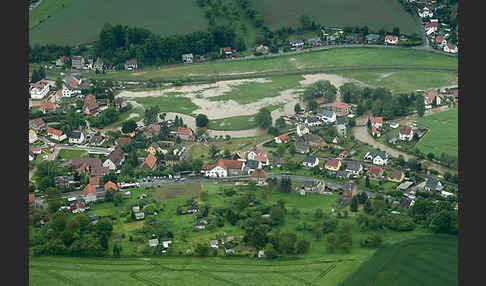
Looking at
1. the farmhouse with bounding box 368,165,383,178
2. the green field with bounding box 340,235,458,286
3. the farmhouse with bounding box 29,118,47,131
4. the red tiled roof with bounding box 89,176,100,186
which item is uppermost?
the farmhouse with bounding box 29,118,47,131

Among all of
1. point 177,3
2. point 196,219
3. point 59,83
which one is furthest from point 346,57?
point 196,219

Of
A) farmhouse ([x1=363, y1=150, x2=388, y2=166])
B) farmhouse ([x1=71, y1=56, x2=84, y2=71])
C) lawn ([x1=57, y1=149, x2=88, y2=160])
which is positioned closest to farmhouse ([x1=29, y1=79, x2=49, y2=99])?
farmhouse ([x1=71, y1=56, x2=84, y2=71])

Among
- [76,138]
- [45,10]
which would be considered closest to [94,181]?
[76,138]

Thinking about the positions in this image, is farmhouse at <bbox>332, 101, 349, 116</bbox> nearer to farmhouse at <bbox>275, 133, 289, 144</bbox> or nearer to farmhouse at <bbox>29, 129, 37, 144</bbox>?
farmhouse at <bbox>275, 133, 289, 144</bbox>

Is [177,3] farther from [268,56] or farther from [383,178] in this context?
[383,178]

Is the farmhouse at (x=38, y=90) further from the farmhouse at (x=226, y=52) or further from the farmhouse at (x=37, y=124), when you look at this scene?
the farmhouse at (x=226, y=52)

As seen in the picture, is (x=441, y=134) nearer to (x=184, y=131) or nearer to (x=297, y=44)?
(x=184, y=131)
